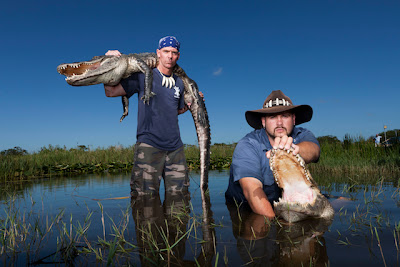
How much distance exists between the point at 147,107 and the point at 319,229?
118 inches

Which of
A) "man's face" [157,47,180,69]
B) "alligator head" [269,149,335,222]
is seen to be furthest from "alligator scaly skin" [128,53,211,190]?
"alligator head" [269,149,335,222]

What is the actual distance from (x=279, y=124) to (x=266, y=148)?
12.9 inches

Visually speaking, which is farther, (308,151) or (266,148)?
(266,148)

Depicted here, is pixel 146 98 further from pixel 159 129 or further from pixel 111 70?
pixel 111 70

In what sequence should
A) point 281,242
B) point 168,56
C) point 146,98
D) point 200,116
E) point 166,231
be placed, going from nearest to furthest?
point 281,242, point 166,231, point 146,98, point 168,56, point 200,116

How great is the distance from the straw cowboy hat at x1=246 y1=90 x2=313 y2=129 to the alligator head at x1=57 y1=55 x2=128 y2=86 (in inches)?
84.9

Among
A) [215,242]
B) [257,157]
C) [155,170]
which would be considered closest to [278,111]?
[257,157]

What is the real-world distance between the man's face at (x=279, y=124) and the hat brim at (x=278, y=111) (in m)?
0.08

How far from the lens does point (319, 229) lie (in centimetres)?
258

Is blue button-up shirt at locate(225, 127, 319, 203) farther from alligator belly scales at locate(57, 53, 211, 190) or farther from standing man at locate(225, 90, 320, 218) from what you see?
alligator belly scales at locate(57, 53, 211, 190)

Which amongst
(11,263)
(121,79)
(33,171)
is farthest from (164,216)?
(33,171)

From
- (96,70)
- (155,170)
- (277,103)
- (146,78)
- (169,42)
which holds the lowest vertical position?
(155,170)

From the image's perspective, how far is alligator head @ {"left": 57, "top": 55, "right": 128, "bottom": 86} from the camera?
4410 millimetres

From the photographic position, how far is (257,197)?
314cm
